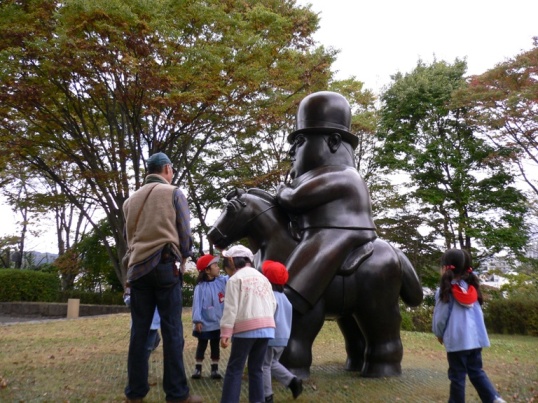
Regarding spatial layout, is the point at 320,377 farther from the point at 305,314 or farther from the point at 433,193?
the point at 433,193

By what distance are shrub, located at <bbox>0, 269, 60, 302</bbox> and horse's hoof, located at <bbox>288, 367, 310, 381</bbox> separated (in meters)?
18.4

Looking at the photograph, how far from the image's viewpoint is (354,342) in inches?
247

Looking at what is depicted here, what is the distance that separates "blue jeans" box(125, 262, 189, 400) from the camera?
3883mm

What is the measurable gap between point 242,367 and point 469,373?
6.52ft

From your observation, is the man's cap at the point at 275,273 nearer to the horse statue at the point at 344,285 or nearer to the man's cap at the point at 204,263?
the horse statue at the point at 344,285

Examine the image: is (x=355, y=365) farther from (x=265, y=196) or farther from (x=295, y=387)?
(x=265, y=196)

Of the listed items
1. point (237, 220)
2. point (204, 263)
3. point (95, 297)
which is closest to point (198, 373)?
point (204, 263)

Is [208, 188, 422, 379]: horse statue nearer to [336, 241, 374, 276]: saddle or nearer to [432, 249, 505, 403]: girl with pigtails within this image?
[336, 241, 374, 276]: saddle

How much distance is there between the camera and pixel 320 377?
578 cm

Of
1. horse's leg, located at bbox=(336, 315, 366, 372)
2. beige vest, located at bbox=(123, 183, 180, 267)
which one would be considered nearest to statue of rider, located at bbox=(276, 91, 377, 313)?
horse's leg, located at bbox=(336, 315, 366, 372)

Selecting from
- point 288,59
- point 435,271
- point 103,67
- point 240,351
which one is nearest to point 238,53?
point 288,59

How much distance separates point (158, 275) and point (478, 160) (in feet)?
69.6

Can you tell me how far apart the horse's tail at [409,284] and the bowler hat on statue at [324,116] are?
151 centimetres

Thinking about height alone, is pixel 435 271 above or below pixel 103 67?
below
